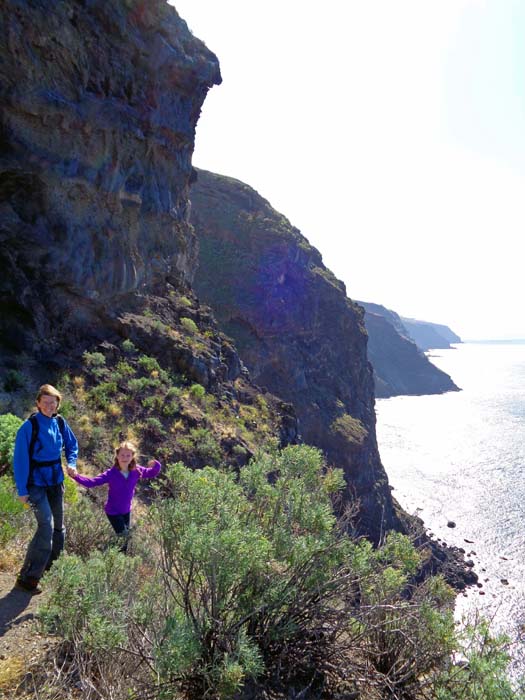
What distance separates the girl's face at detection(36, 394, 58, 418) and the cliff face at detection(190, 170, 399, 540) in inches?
1413

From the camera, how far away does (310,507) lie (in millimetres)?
4547

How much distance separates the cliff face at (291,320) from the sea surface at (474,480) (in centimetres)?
817

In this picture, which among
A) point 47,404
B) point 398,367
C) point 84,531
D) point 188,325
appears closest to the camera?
point 47,404

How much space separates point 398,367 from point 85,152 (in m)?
123

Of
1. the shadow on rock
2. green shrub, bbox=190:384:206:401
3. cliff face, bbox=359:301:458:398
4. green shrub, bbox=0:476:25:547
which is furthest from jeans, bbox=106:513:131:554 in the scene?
cliff face, bbox=359:301:458:398

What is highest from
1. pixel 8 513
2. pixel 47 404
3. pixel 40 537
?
pixel 47 404

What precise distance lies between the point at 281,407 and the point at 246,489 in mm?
18958

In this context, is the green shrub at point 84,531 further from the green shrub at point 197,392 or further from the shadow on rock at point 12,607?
the green shrub at point 197,392

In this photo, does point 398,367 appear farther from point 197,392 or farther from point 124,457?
point 124,457

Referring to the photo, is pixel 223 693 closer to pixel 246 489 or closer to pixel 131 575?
pixel 131 575

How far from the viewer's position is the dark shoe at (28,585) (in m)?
Answer: 4.62

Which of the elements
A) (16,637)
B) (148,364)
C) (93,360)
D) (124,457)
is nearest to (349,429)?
(148,364)

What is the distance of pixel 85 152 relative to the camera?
615 inches

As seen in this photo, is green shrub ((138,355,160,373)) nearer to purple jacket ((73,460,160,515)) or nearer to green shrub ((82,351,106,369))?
green shrub ((82,351,106,369))
